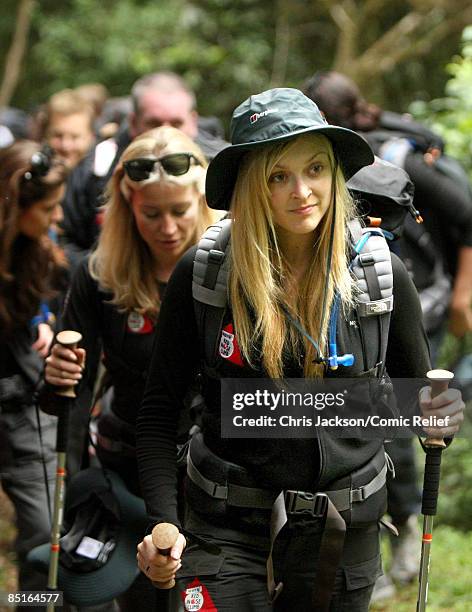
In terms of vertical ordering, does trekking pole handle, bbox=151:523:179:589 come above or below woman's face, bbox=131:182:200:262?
below

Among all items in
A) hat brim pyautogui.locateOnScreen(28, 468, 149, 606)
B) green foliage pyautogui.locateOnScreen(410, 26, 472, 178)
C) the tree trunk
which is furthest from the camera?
the tree trunk

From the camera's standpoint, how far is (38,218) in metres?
5.55

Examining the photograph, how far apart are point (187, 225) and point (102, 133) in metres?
3.23

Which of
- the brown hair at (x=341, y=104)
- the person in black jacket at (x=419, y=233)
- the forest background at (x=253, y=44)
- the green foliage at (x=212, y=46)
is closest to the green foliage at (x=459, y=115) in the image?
the person in black jacket at (x=419, y=233)

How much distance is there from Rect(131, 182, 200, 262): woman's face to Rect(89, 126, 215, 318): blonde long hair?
0.12 ft

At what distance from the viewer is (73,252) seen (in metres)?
6.54

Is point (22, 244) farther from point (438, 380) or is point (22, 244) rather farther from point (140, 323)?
point (438, 380)

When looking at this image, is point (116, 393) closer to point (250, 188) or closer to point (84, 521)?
point (84, 521)

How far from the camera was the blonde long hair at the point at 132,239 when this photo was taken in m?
4.45

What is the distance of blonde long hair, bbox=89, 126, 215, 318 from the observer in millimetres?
4449

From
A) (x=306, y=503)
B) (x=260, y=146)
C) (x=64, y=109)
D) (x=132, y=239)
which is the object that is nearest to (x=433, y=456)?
(x=306, y=503)

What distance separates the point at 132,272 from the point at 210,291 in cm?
121

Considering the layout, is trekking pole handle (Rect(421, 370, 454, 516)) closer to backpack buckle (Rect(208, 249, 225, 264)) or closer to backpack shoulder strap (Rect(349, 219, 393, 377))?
backpack shoulder strap (Rect(349, 219, 393, 377))
